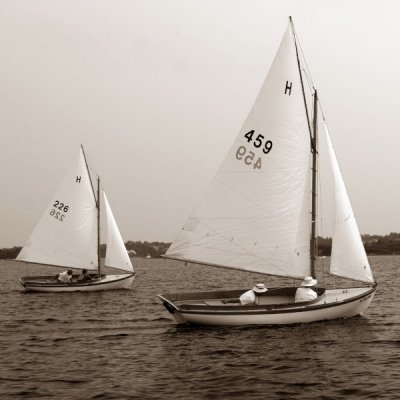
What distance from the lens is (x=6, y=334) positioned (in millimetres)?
26328

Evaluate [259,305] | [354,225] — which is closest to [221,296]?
[259,305]

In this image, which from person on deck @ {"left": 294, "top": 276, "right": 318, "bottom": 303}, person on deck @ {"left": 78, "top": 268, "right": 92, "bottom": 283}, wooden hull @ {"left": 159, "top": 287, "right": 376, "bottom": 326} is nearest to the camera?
wooden hull @ {"left": 159, "top": 287, "right": 376, "bottom": 326}

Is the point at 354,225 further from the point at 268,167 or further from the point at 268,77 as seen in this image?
the point at 268,77

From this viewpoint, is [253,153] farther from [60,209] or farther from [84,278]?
[60,209]

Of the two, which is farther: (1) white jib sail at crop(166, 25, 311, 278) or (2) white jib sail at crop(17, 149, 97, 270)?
(2) white jib sail at crop(17, 149, 97, 270)

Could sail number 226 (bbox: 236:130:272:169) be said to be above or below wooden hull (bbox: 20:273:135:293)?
above

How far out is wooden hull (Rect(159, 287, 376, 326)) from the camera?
78.5ft

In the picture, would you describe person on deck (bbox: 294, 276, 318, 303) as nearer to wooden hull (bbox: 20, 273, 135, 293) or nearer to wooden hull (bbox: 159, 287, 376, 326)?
wooden hull (bbox: 159, 287, 376, 326)

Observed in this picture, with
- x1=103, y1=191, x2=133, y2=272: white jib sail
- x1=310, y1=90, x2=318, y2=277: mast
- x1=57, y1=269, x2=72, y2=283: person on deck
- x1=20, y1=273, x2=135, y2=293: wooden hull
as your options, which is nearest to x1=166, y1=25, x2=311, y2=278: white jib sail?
x1=310, y1=90, x2=318, y2=277: mast

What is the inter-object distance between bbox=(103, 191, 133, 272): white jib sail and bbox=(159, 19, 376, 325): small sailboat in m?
22.1

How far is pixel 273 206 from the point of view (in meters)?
25.0

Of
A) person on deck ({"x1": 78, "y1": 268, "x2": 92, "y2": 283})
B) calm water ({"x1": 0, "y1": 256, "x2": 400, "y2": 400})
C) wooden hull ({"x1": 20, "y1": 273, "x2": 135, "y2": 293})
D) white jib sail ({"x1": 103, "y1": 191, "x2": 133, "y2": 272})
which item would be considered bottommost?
calm water ({"x1": 0, "y1": 256, "x2": 400, "y2": 400})

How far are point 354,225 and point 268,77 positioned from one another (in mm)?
7253

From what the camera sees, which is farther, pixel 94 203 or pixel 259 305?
pixel 94 203
